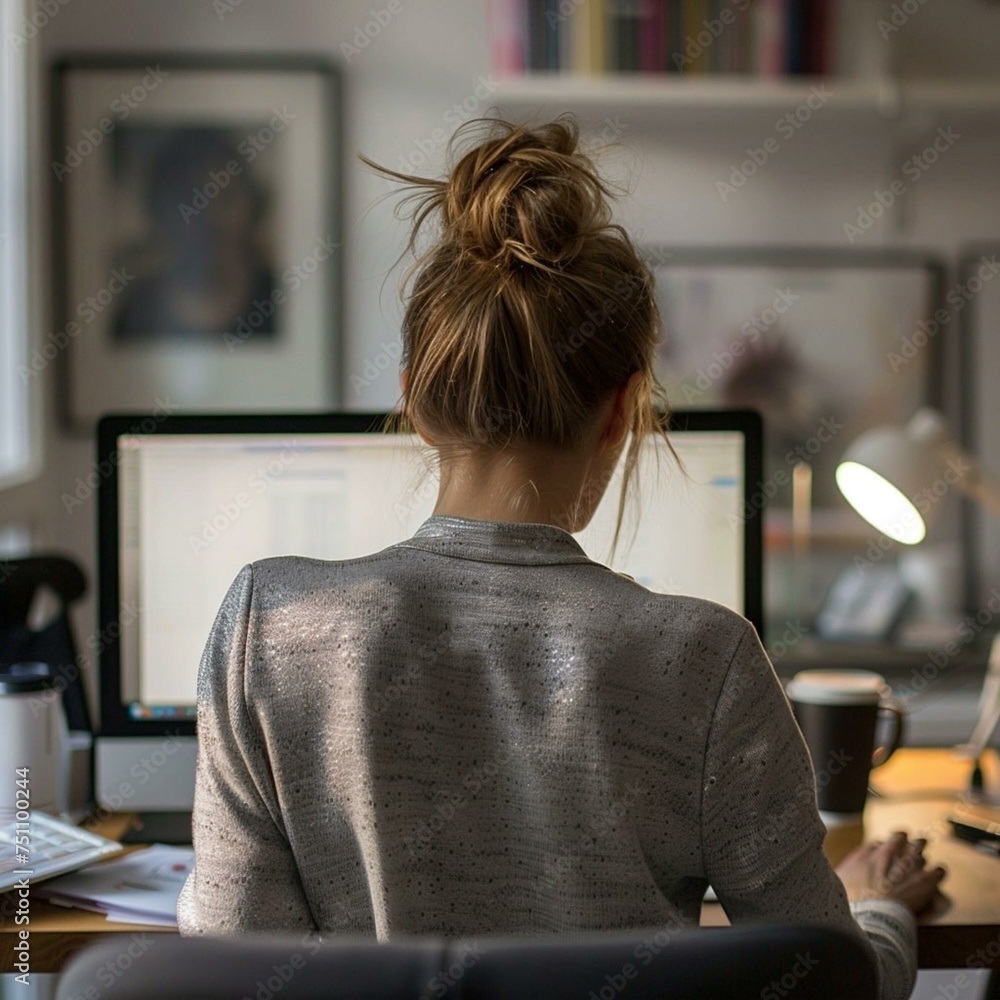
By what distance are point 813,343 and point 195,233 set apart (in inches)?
54.1

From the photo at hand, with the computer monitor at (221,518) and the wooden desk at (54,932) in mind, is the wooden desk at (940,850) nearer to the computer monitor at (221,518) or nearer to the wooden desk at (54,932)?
the computer monitor at (221,518)

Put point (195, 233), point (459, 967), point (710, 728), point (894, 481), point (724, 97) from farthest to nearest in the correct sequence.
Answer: point (195, 233), point (724, 97), point (894, 481), point (710, 728), point (459, 967)

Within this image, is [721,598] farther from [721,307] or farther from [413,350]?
[721,307]

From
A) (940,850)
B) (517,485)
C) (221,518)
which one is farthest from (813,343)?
(517,485)

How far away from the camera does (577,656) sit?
0.77m

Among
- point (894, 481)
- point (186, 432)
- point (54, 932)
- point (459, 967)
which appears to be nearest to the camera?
point (459, 967)

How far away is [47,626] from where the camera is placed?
55.4 inches

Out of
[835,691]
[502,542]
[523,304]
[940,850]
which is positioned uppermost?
[523,304]

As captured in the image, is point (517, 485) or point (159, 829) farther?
point (159, 829)

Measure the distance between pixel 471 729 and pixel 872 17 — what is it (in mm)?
2393

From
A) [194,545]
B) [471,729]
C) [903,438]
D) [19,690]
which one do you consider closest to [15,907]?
[19,690]

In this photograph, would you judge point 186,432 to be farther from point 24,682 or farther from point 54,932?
point 54,932

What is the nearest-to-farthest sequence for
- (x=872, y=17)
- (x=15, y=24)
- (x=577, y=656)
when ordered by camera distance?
(x=577, y=656) < (x=15, y=24) < (x=872, y=17)

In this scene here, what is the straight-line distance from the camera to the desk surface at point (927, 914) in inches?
39.5
